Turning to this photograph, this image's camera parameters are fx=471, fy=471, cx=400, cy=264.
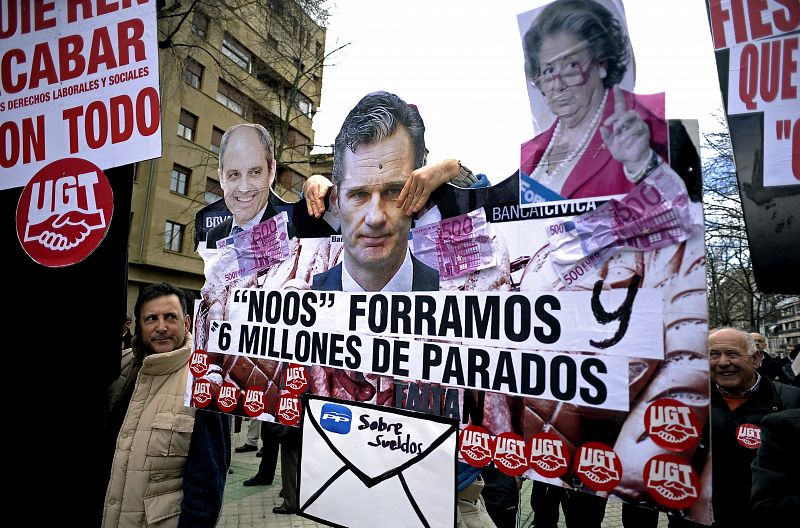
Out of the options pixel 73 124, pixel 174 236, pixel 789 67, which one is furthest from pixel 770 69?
pixel 174 236

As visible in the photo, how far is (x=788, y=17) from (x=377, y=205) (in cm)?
140

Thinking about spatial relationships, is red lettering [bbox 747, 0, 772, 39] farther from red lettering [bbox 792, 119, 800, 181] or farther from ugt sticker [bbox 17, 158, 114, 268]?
ugt sticker [bbox 17, 158, 114, 268]

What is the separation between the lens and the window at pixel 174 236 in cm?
1800

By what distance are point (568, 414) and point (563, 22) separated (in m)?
1.27

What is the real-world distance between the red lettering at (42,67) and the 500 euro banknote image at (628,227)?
248cm

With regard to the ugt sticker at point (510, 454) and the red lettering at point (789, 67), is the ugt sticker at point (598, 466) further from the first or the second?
the red lettering at point (789, 67)

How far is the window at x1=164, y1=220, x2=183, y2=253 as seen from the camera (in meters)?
18.0

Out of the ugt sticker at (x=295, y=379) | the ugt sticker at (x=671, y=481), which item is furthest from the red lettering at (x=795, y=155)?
the ugt sticker at (x=295, y=379)

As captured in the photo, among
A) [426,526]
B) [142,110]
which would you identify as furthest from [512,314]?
[142,110]

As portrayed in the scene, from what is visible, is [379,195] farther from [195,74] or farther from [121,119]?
[195,74]

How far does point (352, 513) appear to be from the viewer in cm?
176

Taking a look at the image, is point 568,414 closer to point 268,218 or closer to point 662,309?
point 662,309

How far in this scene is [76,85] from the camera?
2.27m

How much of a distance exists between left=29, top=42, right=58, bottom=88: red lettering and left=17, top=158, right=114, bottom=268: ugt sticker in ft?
1.41
